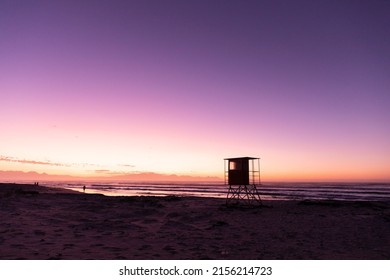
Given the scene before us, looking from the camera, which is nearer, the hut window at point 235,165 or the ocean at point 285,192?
the hut window at point 235,165

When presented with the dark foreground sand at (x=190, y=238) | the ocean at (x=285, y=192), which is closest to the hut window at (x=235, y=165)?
the dark foreground sand at (x=190, y=238)

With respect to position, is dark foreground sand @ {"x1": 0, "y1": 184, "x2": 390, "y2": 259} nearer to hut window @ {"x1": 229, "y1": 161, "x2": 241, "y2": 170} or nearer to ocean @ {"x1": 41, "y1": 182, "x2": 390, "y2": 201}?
hut window @ {"x1": 229, "y1": 161, "x2": 241, "y2": 170}

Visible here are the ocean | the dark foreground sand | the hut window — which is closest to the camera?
the dark foreground sand

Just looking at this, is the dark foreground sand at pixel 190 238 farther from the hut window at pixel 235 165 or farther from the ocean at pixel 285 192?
the ocean at pixel 285 192

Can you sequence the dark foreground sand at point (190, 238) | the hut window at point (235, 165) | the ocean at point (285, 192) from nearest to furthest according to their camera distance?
the dark foreground sand at point (190, 238)
the hut window at point (235, 165)
the ocean at point (285, 192)

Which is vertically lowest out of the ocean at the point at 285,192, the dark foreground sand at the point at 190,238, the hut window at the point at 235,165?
the ocean at the point at 285,192

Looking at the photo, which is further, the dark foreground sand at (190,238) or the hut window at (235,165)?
the hut window at (235,165)

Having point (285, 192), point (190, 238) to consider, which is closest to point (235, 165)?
point (190, 238)

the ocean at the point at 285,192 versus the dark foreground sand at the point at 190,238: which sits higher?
the dark foreground sand at the point at 190,238

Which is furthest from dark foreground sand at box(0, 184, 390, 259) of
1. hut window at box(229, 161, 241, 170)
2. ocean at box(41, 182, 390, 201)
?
ocean at box(41, 182, 390, 201)

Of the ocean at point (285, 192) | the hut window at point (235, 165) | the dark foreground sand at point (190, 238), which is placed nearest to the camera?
the dark foreground sand at point (190, 238)
